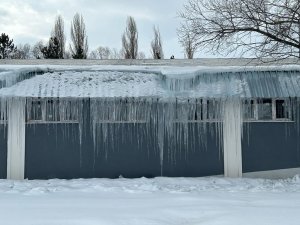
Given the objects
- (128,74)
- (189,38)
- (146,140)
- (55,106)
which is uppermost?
(189,38)

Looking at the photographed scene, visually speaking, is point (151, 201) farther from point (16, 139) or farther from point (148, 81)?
point (16, 139)

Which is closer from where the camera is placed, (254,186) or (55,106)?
(254,186)

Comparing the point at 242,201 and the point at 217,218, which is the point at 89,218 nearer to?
the point at 217,218

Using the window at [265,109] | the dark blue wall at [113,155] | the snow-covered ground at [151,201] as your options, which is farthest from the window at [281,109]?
the dark blue wall at [113,155]

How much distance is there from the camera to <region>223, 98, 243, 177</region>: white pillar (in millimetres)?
12359

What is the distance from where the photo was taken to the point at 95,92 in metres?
11.6

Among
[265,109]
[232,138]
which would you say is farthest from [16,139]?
[265,109]

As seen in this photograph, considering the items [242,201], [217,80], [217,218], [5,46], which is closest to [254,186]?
[242,201]

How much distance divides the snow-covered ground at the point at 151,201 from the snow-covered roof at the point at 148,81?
7.64 feet

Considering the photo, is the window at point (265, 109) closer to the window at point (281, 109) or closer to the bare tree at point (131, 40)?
the window at point (281, 109)

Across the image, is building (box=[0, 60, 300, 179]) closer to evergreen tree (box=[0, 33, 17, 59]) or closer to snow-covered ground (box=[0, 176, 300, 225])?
snow-covered ground (box=[0, 176, 300, 225])

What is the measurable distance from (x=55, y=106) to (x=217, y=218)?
657 centimetres

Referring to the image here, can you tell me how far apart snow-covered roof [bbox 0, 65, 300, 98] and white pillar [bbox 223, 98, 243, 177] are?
72 cm

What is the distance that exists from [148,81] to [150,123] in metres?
1.19
